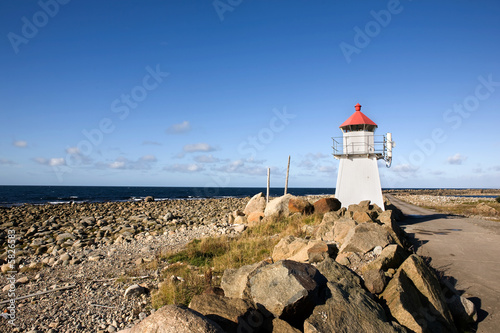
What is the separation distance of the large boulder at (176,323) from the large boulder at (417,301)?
3.23 metres

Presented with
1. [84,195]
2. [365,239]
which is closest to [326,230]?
[365,239]

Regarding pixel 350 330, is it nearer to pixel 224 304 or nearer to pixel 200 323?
pixel 224 304

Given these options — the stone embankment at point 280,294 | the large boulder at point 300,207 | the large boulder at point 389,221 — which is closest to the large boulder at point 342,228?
the stone embankment at point 280,294

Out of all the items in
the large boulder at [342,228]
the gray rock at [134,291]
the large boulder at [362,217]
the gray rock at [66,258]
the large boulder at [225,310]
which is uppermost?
the large boulder at [362,217]

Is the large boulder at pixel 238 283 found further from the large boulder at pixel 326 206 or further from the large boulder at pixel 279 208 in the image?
the large boulder at pixel 279 208

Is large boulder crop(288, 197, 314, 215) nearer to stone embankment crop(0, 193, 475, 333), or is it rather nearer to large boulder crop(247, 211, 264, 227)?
large boulder crop(247, 211, 264, 227)

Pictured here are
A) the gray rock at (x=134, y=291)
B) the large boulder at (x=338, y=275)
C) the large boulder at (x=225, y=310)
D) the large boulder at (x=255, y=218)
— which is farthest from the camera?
the large boulder at (x=255, y=218)

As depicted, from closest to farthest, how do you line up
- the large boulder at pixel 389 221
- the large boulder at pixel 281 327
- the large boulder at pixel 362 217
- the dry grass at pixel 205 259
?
the large boulder at pixel 281 327
the dry grass at pixel 205 259
the large boulder at pixel 389 221
the large boulder at pixel 362 217

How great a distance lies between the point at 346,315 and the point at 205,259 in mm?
6754

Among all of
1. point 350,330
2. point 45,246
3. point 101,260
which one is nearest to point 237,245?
point 101,260

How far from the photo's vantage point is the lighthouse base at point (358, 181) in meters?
16.9

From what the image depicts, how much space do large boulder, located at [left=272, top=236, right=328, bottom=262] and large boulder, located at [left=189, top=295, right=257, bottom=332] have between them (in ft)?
11.0

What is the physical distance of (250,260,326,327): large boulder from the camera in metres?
4.28

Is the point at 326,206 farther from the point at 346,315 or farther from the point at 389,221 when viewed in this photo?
the point at 346,315
